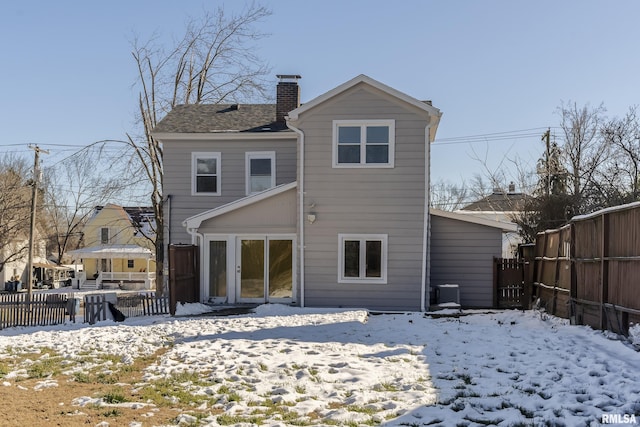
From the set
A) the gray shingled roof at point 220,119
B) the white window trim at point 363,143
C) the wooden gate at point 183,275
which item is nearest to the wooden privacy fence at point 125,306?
the wooden gate at point 183,275

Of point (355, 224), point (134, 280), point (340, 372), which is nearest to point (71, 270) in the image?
point (134, 280)

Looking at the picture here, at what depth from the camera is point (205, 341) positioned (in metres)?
10.2

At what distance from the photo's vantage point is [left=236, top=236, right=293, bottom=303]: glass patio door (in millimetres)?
16156

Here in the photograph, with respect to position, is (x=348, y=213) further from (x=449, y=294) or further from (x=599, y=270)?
(x=599, y=270)

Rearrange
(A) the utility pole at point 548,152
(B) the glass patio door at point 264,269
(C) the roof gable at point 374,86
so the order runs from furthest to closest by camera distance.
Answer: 1. (A) the utility pole at point 548,152
2. (B) the glass patio door at point 264,269
3. (C) the roof gable at point 374,86

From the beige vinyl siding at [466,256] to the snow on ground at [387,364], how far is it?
3170mm

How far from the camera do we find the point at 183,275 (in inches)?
605

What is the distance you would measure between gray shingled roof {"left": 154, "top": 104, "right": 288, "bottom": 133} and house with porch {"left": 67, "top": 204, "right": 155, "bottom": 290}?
67.3 feet

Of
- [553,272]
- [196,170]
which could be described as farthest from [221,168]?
[553,272]

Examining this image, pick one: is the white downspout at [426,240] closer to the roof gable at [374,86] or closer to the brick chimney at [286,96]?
the roof gable at [374,86]

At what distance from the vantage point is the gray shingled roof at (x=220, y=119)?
18.2 meters

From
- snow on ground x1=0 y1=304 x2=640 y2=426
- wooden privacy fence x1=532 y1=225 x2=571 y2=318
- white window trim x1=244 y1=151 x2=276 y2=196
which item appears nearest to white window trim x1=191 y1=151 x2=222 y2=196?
white window trim x1=244 y1=151 x2=276 y2=196

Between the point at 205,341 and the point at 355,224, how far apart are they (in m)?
6.31

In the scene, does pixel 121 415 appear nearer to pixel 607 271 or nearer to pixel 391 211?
pixel 607 271
